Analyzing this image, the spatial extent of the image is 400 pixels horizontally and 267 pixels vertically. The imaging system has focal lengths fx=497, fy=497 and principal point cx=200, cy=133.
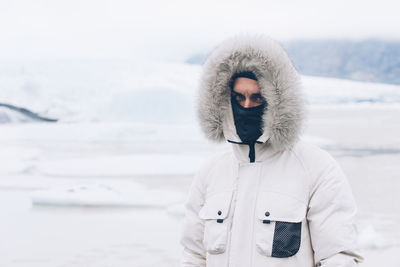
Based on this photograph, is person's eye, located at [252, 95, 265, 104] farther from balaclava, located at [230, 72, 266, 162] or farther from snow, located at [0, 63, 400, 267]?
snow, located at [0, 63, 400, 267]

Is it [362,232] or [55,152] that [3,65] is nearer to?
[55,152]

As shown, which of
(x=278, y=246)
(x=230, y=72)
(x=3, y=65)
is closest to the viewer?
(x=278, y=246)

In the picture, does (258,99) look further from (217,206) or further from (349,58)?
(349,58)

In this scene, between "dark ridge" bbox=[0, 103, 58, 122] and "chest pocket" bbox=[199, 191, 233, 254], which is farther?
Result: "dark ridge" bbox=[0, 103, 58, 122]

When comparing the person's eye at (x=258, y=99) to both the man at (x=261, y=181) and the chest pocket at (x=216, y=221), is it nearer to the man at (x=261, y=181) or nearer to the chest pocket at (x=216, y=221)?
the man at (x=261, y=181)

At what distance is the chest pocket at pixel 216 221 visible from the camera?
1020 mm

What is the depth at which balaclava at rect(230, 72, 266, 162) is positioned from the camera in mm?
1058

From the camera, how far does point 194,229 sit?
3.63 feet

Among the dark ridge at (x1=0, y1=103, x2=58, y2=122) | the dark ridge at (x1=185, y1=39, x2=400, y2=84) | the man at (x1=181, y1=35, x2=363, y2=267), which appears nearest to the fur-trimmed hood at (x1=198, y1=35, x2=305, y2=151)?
the man at (x1=181, y1=35, x2=363, y2=267)

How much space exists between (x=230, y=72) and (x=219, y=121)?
0.39 feet

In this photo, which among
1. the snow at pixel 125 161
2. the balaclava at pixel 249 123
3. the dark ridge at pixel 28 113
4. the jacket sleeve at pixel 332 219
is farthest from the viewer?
the dark ridge at pixel 28 113

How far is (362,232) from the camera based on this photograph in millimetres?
3197

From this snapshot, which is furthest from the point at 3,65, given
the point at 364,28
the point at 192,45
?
the point at 364,28

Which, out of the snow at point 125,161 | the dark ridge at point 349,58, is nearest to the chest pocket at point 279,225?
the snow at point 125,161
